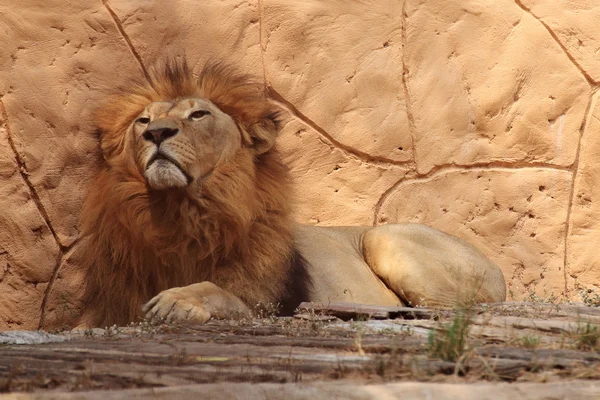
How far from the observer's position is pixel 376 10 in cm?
723

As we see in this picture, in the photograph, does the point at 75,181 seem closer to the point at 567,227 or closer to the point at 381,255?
the point at 381,255

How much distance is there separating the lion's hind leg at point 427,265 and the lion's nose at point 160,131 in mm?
1707

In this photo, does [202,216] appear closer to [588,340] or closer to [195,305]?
[195,305]

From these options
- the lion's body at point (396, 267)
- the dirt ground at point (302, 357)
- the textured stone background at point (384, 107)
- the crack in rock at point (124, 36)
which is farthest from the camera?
the crack in rock at point (124, 36)

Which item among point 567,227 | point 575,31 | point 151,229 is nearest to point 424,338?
point 151,229

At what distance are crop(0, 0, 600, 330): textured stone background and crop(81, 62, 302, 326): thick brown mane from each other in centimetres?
85

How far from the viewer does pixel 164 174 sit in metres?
5.30

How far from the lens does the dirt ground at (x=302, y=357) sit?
2795mm

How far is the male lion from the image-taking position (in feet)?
17.8

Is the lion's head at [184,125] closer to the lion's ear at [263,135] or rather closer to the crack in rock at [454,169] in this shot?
the lion's ear at [263,135]

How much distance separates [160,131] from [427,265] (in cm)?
193

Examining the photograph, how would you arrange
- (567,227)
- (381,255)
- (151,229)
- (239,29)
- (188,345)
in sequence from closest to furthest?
(188,345) < (151,229) < (381,255) < (239,29) < (567,227)

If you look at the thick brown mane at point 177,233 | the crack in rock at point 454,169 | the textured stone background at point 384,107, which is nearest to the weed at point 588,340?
the thick brown mane at point 177,233

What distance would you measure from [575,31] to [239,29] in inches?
98.8
